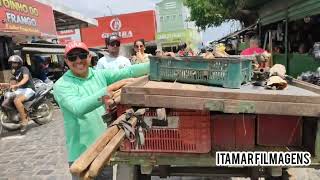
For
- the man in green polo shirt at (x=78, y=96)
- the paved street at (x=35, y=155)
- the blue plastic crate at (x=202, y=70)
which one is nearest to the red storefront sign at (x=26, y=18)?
the paved street at (x=35, y=155)

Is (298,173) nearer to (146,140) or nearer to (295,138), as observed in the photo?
(295,138)

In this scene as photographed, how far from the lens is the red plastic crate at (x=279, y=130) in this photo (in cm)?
306

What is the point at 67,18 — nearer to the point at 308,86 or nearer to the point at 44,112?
the point at 44,112

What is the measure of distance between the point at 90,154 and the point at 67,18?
18.5 metres

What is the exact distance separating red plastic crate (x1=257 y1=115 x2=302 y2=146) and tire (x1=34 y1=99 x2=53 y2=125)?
28.2 feet

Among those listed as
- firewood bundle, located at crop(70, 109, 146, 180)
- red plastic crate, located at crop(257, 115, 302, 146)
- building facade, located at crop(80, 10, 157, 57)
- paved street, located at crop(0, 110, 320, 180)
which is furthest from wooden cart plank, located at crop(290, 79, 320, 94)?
building facade, located at crop(80, 10, 157, 57)

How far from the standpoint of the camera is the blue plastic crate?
3041 mm

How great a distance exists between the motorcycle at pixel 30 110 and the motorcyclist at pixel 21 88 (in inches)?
5.1

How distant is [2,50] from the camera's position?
13.8m

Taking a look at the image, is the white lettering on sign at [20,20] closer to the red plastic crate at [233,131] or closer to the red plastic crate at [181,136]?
the red plastic crate at [181,136]

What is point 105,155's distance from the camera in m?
2.36

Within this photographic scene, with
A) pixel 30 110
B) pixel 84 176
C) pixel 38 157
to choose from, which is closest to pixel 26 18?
pixel 30 110

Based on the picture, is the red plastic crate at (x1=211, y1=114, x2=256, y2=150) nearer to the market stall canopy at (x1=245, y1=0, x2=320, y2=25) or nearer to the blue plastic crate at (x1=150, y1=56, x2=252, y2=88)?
the blue plastic crate at (x1=150, y1=56, x2=252, y2=88)

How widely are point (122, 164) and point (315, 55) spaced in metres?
7.92
